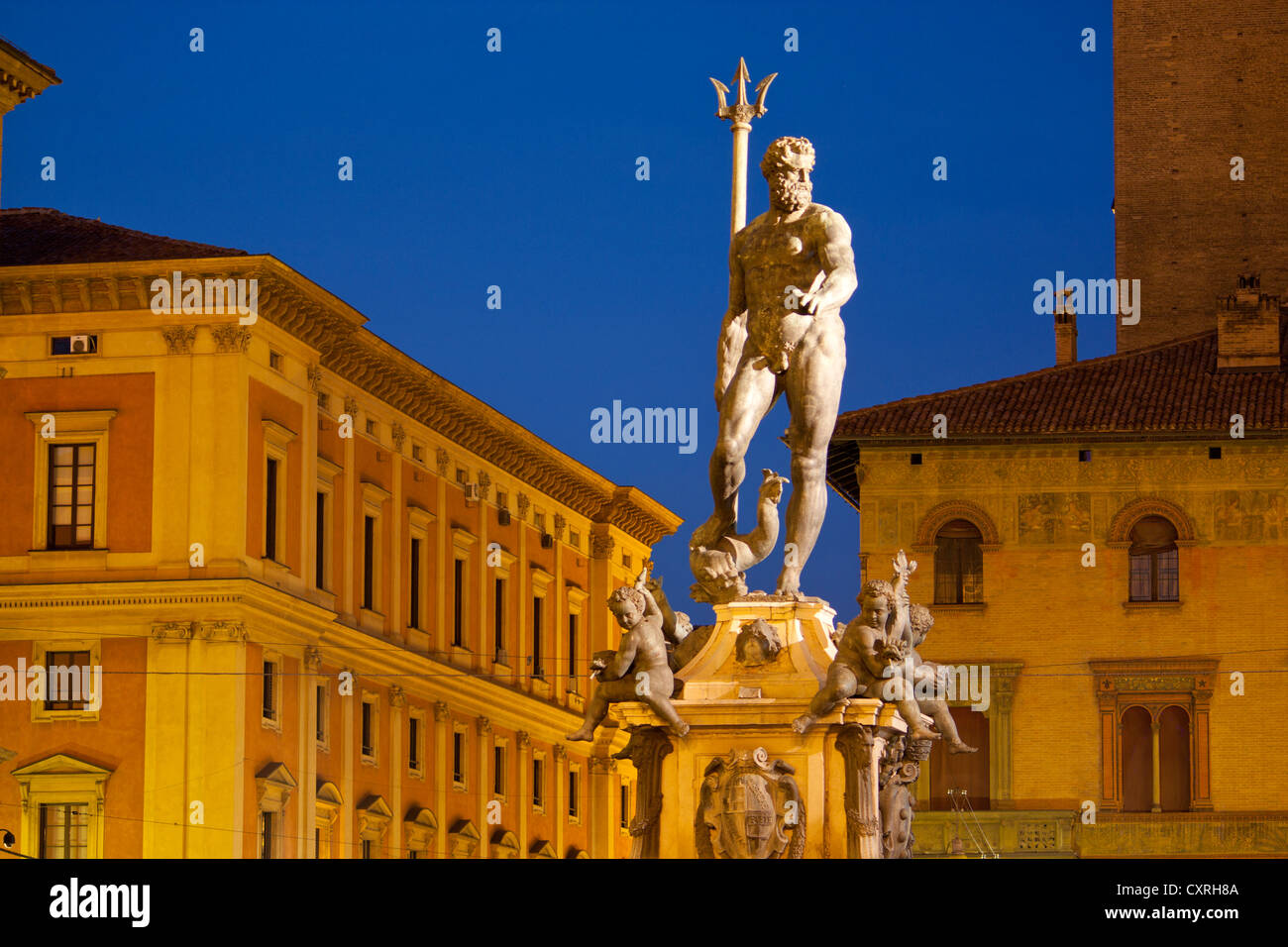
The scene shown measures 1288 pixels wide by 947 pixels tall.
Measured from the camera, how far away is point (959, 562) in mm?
49000

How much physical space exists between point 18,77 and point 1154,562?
78.0 ft

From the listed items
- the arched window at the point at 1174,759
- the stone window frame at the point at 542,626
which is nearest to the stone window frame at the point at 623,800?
the stone window frame at the point at 542,626

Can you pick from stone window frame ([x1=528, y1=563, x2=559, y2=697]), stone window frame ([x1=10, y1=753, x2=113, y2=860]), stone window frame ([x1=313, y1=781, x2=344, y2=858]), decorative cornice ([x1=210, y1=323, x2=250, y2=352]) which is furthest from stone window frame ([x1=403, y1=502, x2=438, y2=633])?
stone window frame ([x1=10, y1=753, x2=113, y2=860])

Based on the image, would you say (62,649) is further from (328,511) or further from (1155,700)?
(1155,700)

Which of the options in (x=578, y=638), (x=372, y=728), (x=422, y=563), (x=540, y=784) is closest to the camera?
(x=372, y=728)

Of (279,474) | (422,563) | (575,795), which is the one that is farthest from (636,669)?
(575,795)

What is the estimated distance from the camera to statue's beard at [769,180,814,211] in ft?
46.2

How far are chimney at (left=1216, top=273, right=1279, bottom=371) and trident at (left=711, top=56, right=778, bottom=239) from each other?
34.4 m

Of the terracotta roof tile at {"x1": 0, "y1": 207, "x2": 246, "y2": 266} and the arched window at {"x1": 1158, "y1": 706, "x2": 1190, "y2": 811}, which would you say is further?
the arched window at {"x1": 1158, "y1": 706, "x2": 1190, "y2": 811}

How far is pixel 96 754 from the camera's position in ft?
141

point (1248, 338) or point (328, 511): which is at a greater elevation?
→ point (1248, 338)

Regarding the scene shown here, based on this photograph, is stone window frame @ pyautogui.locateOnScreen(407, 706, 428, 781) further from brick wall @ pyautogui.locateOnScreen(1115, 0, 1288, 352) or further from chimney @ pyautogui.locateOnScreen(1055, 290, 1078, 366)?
brick wall @ pyautogui.locateOnScreen(1115, 0, 1288, 352)
